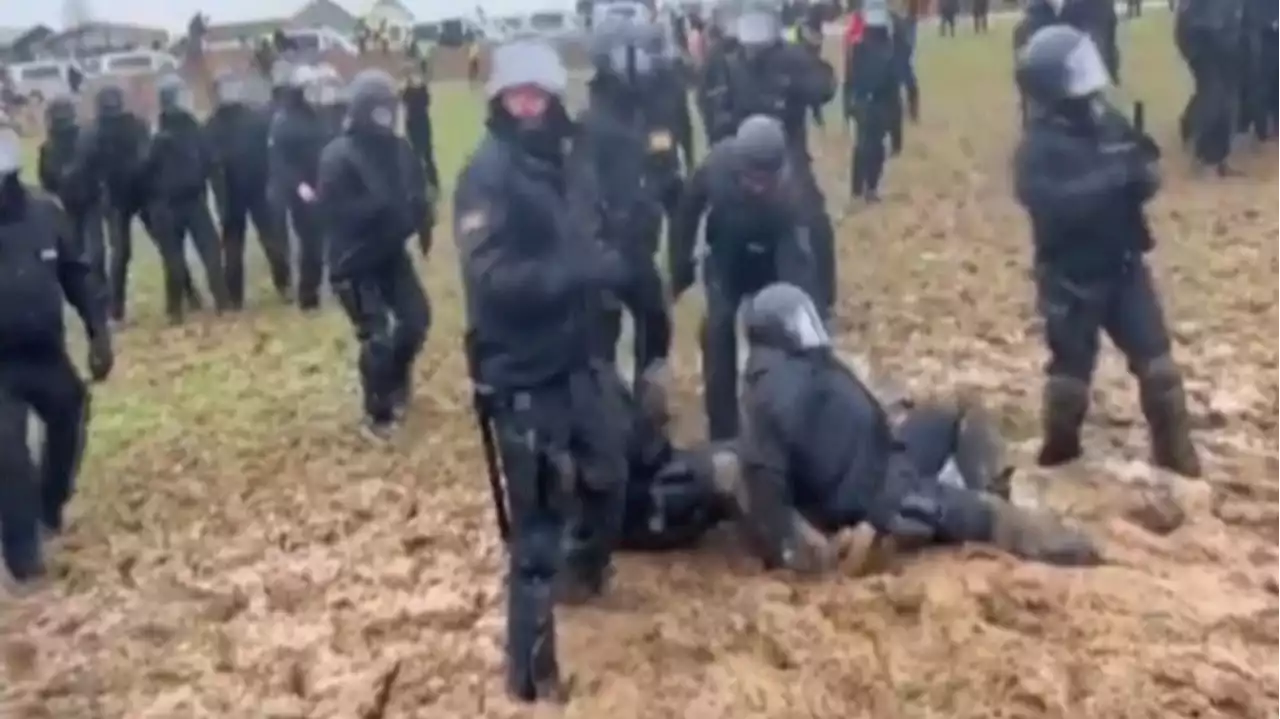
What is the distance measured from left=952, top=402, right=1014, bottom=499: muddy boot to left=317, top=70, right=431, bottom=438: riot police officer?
262cm

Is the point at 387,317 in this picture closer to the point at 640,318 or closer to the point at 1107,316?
the point at 640,318

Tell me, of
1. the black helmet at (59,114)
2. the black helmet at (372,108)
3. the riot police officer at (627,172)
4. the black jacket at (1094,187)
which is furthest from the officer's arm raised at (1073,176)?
the black helmet at (59,114)

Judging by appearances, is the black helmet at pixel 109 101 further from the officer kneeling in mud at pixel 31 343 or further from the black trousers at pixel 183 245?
the officer kneeling in mud at pixel 31 343

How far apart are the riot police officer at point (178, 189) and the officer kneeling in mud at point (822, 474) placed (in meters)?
5.50

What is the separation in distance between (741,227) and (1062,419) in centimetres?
130

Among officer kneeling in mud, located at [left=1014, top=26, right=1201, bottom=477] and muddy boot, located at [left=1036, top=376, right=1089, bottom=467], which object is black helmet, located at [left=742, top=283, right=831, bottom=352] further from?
muddy boot, located at [left=1036, top=376, right=1089, bottom=467]

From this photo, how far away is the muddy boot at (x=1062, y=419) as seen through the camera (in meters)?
6.40

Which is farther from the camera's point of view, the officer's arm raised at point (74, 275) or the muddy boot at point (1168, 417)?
the officer's arm raised at point (74, 275)

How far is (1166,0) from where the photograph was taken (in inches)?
437

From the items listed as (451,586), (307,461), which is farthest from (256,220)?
(451,586)

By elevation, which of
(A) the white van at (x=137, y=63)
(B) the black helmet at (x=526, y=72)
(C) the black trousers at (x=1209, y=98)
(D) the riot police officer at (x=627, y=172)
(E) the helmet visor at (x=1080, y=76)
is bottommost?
(C) the black trousers at (x=1209, y=98)

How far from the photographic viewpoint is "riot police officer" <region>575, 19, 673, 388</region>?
5398mm

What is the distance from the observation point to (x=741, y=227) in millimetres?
6363

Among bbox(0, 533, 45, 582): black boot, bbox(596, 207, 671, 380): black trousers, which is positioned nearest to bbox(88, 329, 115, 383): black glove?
bbox(0, 533, 45, 582): black boot
